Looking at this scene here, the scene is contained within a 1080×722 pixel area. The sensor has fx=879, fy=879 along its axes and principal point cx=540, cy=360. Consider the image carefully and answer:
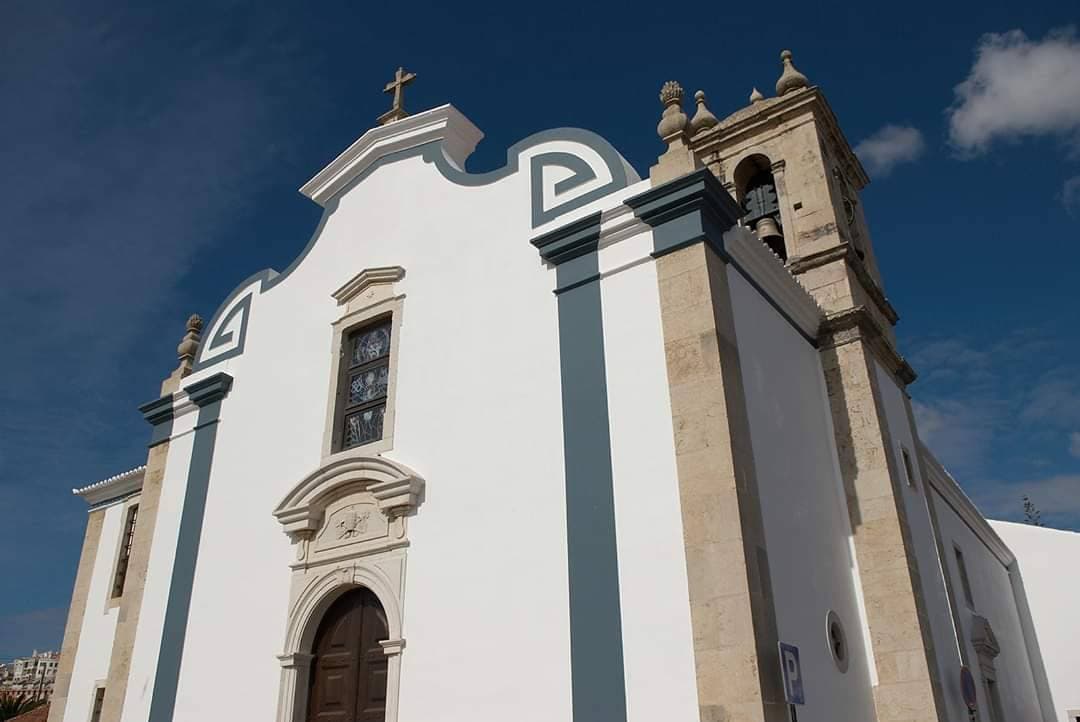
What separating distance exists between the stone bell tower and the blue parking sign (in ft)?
0.70

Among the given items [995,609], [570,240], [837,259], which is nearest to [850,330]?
[837,259]

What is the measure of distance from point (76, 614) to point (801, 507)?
10.7 m

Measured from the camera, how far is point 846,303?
9.00 m

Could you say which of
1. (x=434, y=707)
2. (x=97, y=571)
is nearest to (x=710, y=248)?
(x=434, y=707)

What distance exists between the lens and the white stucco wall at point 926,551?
7.88 metres

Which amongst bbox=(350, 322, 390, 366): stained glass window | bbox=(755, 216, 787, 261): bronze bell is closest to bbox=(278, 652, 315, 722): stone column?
bbox=(350, 322, 390, 366): stained glass window

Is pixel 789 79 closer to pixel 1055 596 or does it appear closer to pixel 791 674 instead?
pixel 791 674

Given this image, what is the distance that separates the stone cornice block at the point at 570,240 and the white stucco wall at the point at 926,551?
11.7 ft

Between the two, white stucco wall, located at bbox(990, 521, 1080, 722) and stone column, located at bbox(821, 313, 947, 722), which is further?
white stucco wall, located at bbox(990, 521, 1080, 722)

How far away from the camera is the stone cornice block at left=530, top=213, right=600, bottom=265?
7.25 metres

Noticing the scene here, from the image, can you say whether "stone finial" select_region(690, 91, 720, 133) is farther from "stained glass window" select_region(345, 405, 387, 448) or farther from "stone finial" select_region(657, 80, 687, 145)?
"stained glass window" select_region(345, 405, 387, 448)

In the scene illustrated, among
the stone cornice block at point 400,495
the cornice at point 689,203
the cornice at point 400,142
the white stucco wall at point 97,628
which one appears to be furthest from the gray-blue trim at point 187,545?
the cornice at point 689,203

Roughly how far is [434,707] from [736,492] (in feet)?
9.51

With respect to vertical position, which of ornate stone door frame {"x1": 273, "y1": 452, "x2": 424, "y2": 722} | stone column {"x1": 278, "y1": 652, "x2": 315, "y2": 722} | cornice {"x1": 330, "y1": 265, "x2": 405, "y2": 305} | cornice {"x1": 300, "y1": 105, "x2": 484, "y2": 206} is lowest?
stone column {"x1": 278, "y1": 652, "x2": 315, "y2": 722}
